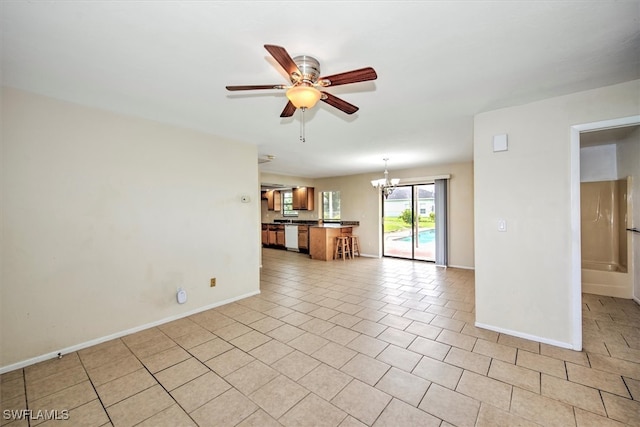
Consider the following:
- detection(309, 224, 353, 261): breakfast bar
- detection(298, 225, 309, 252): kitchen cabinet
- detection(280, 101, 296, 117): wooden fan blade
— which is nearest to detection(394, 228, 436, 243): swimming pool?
detection(309, 224, 353, 261): breakfast bar

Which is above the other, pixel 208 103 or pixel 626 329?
pixel 208 103

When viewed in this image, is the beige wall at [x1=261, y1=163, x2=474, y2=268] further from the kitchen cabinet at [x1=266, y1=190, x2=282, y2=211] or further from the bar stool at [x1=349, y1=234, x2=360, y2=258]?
the kitchen cabinet at [x1=266, y1=190, x2=282, y2=211]

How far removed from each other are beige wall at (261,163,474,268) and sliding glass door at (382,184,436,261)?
0.32m

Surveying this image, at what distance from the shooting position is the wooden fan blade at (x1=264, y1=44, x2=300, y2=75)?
1.31 metres

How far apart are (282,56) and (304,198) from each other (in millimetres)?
7053

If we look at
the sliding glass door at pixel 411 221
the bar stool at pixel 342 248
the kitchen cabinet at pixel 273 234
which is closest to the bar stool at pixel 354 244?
the bar stool at pixel 342 248

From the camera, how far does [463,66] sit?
192cm

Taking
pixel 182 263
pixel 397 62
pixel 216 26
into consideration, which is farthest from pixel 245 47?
pixel 182 263

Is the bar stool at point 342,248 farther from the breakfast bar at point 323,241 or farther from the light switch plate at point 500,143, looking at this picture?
the light switch plate at point 500,143

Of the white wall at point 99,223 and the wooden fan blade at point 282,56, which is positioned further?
the white wall at point 99,223

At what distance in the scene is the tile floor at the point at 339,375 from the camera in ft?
5.52

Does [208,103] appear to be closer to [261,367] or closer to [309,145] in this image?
[309,145]

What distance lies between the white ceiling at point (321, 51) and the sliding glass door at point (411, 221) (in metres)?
3.96

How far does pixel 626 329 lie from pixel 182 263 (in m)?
5.09
